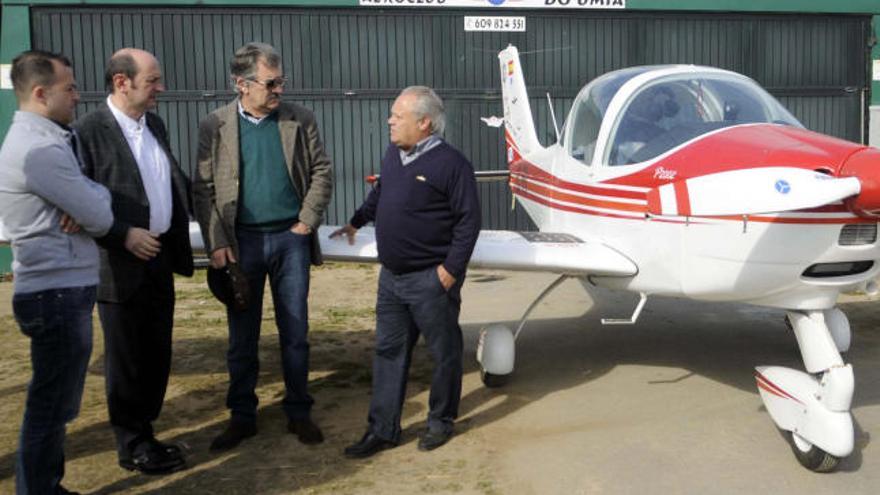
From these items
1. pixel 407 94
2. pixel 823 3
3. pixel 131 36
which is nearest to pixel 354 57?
pixel 131 36

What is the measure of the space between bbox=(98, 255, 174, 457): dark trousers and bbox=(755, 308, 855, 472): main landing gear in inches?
111

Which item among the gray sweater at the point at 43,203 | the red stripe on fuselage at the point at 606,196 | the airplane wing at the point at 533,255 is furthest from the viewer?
the airplane wing at the point at 533,255

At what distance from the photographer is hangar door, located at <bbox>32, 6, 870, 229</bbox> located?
10.7 meters

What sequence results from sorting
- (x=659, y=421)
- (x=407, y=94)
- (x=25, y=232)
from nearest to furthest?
(x=25, y=232) < (x=407, y=94) < (x=659, y=421)

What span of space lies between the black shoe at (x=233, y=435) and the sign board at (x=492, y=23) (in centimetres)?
791

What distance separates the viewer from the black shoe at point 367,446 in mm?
4164

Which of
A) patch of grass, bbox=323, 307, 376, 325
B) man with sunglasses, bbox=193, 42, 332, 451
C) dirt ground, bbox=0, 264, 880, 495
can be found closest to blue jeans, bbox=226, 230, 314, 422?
man with sunglasses, bbox=193, 42, 332, 451

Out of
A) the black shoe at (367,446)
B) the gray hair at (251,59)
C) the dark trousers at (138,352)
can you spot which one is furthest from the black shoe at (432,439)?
the gray hair at (251,59)

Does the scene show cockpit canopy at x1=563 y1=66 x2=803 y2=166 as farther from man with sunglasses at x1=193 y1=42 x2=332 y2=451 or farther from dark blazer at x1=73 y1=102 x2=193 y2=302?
dark blazer at x1=73 y1=102 x2=193 y2=302

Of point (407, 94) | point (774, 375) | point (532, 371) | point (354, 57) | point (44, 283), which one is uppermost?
point (354, 57)

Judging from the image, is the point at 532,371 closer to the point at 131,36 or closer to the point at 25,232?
the point at 25,232

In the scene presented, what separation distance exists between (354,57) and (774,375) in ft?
26.3

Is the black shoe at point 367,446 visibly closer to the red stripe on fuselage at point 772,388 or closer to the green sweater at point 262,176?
the green sweater at point 262,176

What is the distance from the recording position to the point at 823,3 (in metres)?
12.0
